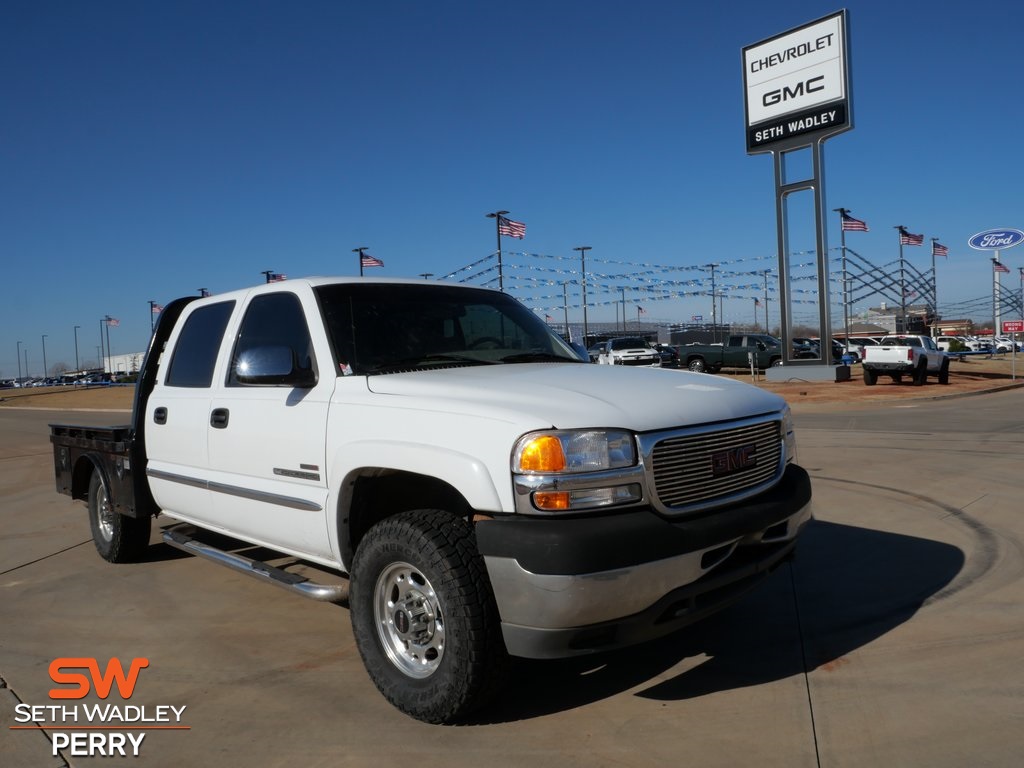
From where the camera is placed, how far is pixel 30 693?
12.9 ft

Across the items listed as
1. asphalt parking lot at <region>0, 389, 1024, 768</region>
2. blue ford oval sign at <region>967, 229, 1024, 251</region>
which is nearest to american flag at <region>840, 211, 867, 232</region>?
blue ford oval sign at <region>967, 229, 1024, 251</region>

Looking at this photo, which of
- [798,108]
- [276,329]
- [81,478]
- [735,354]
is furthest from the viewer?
[735,354]

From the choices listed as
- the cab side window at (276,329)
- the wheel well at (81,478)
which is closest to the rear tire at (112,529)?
the wheel well at (81,478)

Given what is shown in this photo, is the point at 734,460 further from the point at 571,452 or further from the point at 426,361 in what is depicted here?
the point at 426,361

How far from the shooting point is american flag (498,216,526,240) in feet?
122

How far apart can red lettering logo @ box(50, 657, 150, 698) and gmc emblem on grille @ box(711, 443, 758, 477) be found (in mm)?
2928

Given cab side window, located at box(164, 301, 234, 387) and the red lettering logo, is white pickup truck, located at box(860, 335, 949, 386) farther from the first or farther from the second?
the red lettering logo

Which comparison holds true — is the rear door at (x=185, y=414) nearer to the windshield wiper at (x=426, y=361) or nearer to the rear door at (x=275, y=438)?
the rear door at (x=275, y=438)

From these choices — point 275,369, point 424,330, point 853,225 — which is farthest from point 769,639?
point 853,225

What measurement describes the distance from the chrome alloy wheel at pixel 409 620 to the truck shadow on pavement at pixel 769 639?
36 centimetres

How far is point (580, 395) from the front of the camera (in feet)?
11.2

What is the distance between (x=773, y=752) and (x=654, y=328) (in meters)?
113

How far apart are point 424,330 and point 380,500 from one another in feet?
3.31

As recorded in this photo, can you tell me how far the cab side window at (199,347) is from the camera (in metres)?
5.08
